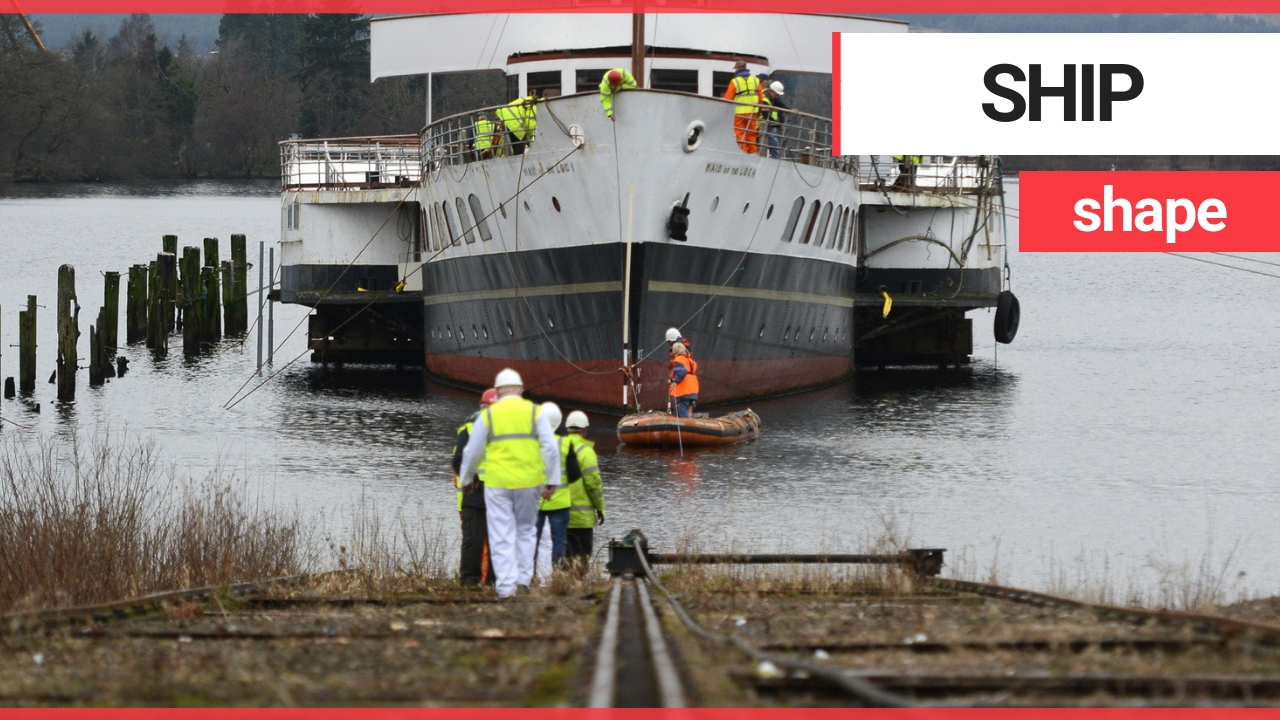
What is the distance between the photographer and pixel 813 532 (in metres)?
18.9

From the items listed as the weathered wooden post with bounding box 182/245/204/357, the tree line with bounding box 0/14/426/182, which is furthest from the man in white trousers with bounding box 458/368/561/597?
the tree line with bounding box 0/14/426/182

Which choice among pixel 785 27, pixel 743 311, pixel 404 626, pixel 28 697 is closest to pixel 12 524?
pixel 404 626

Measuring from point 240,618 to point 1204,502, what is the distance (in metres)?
15.4

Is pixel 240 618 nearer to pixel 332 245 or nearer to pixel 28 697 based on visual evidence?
pixel 28 697

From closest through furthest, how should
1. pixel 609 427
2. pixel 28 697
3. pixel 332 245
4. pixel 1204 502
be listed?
pixel 28 697
pixel 1204 502
pixel 609 427
pixel 332 245

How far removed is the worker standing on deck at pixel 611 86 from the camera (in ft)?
87.4

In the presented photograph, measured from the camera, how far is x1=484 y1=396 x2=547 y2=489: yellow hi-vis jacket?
11969mm

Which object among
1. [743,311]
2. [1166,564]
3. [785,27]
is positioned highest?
[785,27]

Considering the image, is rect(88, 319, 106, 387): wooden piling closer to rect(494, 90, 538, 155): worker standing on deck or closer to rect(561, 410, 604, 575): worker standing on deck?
rect(494, 90, 538, 155): worker standing on deck

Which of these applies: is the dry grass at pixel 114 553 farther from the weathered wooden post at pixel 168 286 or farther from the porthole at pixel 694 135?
the weathered wooden post at pixel 168 286

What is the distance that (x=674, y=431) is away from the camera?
81.5 feet

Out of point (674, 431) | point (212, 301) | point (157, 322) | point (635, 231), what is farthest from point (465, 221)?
point (212, 301)

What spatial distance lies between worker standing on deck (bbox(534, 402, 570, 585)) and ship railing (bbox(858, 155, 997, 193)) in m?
24.6

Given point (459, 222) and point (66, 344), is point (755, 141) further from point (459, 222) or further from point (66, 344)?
point (66, 344)
